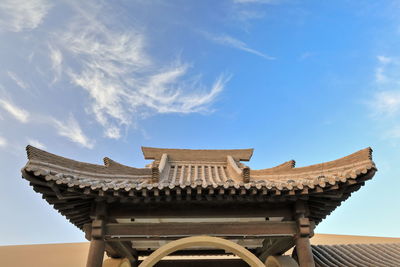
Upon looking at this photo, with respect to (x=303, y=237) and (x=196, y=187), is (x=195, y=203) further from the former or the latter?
(x=303, y=237)

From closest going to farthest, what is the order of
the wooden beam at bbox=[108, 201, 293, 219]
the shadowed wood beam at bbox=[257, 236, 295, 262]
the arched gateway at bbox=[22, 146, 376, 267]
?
1. the arched gateway at bbox=[22, 146, 376, 267]
2. the wooden beam at bbox=[108, 201, 293, 219]
3. the shadowed wood beam at bbox=[257, 236, 295, 262]

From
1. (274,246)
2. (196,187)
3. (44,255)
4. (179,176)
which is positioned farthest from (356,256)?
(44,255)

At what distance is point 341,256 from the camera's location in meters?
8.12

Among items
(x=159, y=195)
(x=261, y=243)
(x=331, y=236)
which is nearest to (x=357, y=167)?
(x=159, y=195)

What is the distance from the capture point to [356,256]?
8.34 m

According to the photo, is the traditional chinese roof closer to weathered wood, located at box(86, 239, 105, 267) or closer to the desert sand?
weathered wood, located at box(86, 239, 105, 267)

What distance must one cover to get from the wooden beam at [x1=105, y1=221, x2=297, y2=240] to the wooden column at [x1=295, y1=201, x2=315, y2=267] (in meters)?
0.16

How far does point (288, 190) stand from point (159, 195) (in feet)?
7.95

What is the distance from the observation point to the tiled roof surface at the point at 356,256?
7719 millimetres

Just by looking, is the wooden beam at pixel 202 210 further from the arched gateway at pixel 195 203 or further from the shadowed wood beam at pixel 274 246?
the shadowed wood beam at pixel 274 246

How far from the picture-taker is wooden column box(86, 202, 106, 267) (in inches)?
217

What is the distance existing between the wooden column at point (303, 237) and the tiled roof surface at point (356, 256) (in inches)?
85.7

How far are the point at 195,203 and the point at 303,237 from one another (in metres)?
2.24

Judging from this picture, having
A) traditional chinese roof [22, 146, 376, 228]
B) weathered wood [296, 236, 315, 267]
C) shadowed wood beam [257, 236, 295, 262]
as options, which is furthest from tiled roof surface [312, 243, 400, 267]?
weathered wood [296, 236, 315, 267]
